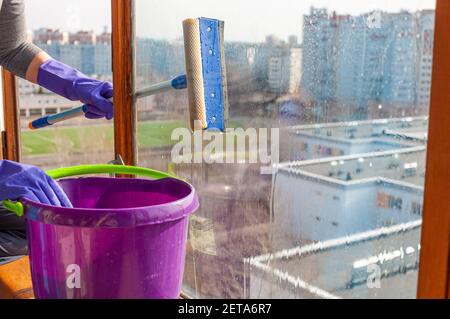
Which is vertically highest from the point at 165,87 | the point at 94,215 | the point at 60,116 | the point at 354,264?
the point at 165,87

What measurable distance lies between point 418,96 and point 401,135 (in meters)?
0.08

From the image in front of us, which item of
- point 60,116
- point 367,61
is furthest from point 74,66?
point 367,61

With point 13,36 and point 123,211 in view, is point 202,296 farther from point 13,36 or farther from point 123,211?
point 13,36

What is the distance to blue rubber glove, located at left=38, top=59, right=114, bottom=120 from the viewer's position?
4.70 ft

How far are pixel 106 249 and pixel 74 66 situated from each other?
1165 millimetres

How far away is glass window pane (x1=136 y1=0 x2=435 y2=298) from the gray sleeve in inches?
14.5

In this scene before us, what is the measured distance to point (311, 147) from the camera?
105 centimetres

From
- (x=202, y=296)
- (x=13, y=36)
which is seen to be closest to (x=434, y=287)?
(x=202, y=296)

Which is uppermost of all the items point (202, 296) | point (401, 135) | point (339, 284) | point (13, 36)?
point (13, 36)

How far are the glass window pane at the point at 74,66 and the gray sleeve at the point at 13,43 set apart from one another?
0.73 ft

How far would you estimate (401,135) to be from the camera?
0.86 m

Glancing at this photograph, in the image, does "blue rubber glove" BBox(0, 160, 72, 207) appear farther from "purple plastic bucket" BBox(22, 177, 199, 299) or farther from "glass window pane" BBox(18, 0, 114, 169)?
"glass window pane" BBox(18, 0, 114, 169)

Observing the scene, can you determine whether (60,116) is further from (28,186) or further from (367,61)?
(367,61)

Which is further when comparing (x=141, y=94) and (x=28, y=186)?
(x=141, y=94)
